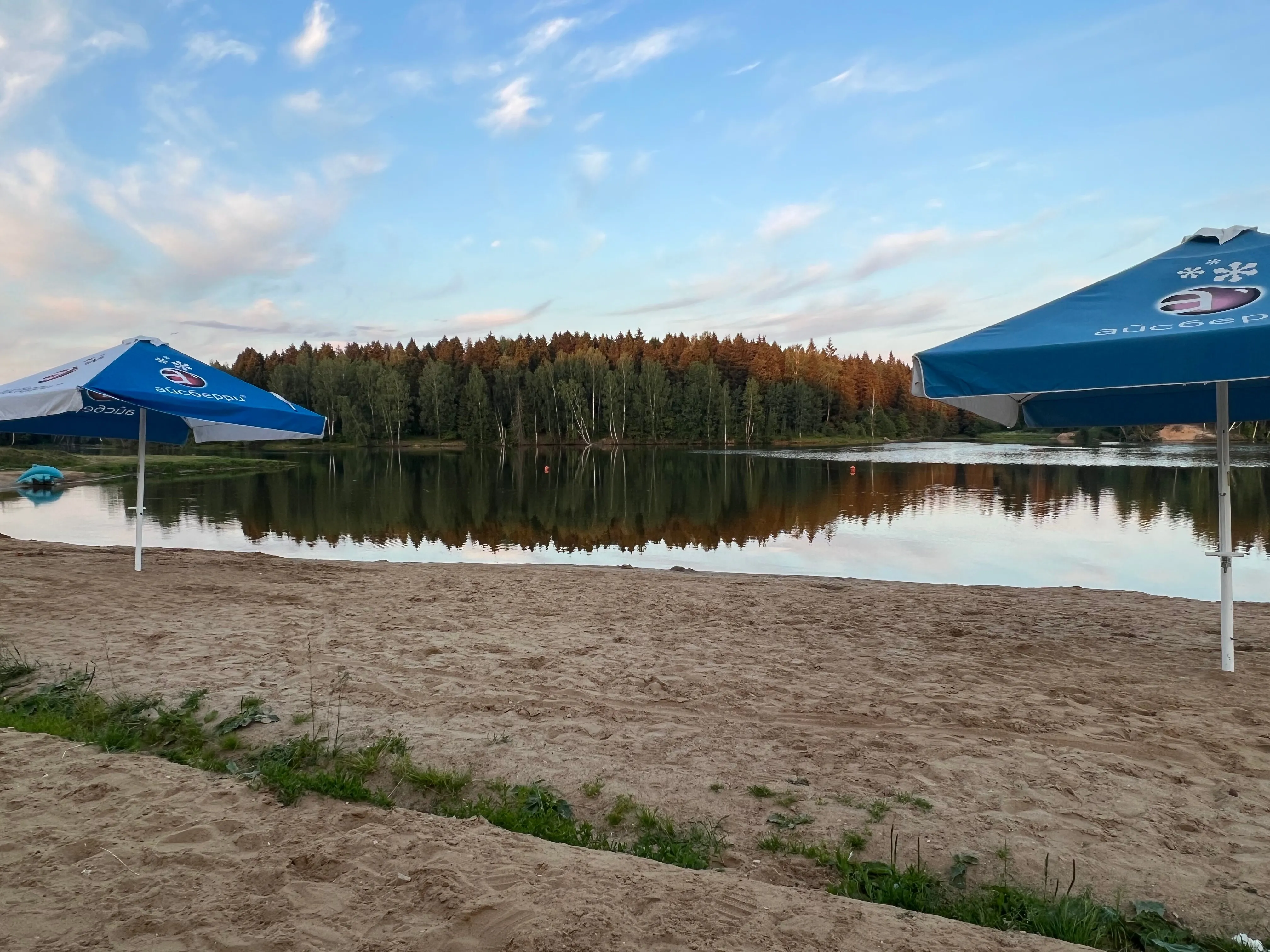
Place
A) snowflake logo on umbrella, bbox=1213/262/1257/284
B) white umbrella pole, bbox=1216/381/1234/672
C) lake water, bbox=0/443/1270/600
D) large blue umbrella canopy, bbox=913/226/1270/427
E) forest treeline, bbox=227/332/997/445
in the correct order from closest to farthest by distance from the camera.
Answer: large blue umbrella canopy, bbox=913/226/1270/427 → snowflake logo on umbrella, bbox=1213/262/1257/284 → white umbrella pole, bbox=1216/381/1234/672 → lake water, bbox=0/443/1270/600 → forest treeline, bbox=227/332/997/445

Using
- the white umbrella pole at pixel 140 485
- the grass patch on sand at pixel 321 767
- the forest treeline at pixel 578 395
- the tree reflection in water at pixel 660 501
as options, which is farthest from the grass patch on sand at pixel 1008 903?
the forest treeline at pixel 578 395

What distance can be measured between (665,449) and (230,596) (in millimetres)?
74505

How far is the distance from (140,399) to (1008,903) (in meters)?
9.05

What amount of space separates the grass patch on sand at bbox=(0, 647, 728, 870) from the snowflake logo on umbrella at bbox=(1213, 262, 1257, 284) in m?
4.59

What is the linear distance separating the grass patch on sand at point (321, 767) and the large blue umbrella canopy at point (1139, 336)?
3.00m

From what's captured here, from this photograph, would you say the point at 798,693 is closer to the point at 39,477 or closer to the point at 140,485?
the point at 140,485

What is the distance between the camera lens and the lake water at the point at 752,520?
14781mm

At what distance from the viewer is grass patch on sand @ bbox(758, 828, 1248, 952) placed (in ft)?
9.13

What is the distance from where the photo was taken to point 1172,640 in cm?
705

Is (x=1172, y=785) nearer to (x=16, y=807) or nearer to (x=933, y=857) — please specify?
(x=933, y=857)

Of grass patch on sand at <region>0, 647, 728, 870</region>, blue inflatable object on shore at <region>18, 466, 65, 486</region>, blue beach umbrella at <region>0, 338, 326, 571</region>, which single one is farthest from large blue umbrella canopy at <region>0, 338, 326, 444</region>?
blue inflatable object on shore at <region>18, 466, 65, 486</region>

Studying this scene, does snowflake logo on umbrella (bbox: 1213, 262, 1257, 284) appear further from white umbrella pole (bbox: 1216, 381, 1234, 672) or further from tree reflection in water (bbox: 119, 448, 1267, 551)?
tree reflection in water (bbox: 119, 448, 1267, 551)

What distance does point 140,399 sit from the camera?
8.42m

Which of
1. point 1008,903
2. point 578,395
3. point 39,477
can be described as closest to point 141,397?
point 1008,903
